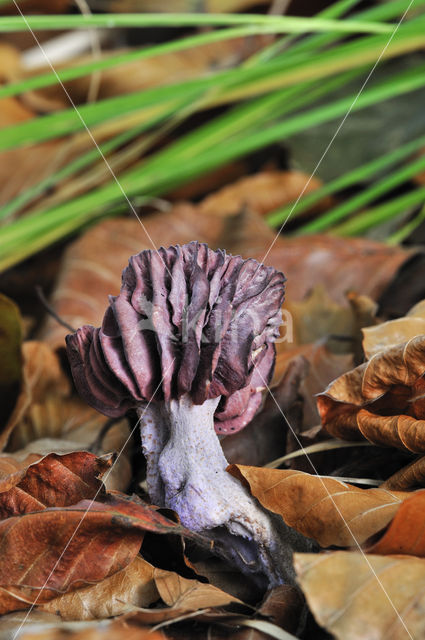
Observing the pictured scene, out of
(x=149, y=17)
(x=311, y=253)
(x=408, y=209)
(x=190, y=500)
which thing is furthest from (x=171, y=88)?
(x=190, y=500)

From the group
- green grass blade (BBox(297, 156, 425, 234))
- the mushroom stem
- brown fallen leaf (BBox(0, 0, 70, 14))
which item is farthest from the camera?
brown fallen leaf (BBox(0, 0, 70, 14))

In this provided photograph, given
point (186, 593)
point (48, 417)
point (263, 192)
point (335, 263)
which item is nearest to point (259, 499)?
point (186, 593)

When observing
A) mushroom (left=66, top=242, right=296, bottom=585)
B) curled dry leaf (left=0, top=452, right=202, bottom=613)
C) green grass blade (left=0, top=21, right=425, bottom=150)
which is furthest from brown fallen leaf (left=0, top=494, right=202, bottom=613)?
green grass blade (left=0, top=21, right=425, bottom=150)

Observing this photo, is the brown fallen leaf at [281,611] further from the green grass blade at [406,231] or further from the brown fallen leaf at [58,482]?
the green grass blade at [406,231]

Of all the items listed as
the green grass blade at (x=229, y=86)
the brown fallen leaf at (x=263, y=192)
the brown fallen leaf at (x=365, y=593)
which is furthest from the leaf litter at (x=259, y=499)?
the brown fallen leaf at (x=263, y=192)

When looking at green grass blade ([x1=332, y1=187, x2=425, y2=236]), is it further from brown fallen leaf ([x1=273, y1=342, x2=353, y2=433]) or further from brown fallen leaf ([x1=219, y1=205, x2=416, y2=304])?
brown fallen leaf ([x1=273, y1=342, x2=353, y2=433])

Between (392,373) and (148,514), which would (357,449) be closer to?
(392,373)

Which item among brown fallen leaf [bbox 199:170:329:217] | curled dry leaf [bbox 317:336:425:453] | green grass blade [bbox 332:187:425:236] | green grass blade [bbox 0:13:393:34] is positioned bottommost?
curled dry leaf [bbox 317:336:425:453]
